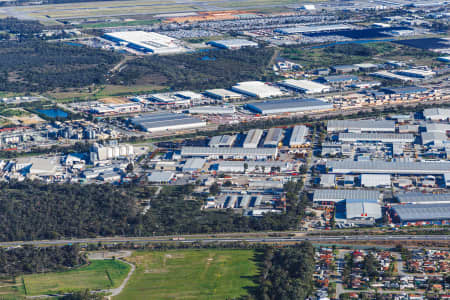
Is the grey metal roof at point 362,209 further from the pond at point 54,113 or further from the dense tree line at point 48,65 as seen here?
the dense tree line at point 48,65

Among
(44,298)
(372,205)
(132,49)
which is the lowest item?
(44,298)

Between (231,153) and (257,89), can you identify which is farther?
(257,89)

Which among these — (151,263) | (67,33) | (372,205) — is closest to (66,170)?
(151,263)

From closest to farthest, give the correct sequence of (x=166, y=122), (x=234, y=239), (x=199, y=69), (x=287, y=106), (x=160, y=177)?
(x=234, y=239)
(x=160, y=177)
(x=166, y=122)
(x=287, y=106)
(x=199, y=69)

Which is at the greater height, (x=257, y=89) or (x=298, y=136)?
(x=257, y=89)

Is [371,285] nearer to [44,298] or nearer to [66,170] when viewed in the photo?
[44,298]

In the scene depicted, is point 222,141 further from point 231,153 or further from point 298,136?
point 298,136

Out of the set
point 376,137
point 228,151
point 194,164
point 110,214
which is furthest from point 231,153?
point 110,214
